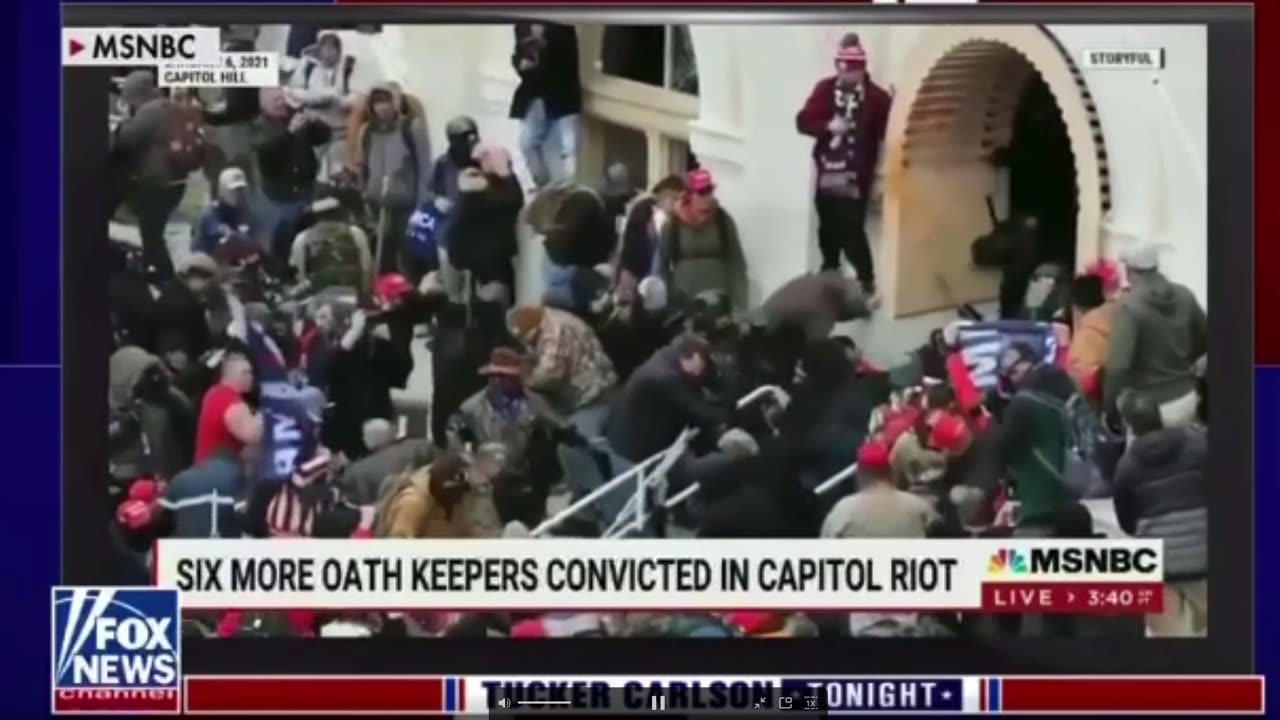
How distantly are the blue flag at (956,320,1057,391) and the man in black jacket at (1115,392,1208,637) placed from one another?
0.33 feet

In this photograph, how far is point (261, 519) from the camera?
4.49 ft

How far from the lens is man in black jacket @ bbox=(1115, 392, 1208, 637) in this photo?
136 centimetres

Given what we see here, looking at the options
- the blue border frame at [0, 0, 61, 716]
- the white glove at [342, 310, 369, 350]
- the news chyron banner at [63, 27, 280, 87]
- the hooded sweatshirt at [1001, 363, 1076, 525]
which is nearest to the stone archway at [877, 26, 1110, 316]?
the hooded sweatshirt at [1001, 363, 1076, 525]

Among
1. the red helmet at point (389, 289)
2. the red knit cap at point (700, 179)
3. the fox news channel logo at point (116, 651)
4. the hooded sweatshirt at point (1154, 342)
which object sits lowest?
the fox news channel logo at point (116, 651)

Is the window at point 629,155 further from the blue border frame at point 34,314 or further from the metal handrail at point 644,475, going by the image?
the blue border frame at point 34,314

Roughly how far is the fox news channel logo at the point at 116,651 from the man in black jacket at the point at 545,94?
1.96ft

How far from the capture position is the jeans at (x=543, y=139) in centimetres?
135

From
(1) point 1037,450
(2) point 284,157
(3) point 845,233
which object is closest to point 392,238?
(2) point 284,157

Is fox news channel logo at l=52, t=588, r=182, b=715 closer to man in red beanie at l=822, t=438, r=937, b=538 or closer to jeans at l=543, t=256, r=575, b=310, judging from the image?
jeans at l=543, t=256, r=575, b=310

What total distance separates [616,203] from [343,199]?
28cm

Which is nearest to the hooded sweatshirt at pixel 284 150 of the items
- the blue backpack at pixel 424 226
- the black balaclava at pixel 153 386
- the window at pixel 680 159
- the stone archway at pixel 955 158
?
the blue backpack at pixel 424 226

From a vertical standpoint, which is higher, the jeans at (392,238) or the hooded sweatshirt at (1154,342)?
the jeans at (392,238)

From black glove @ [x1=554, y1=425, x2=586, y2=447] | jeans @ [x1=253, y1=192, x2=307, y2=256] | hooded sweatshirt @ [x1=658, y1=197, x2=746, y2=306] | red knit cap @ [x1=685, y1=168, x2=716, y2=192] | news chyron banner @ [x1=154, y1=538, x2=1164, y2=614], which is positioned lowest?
news chyron banner @ [x1=154, y1=538, x2=1164, y2=614]

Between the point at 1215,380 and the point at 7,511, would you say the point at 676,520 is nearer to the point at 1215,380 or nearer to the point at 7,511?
the point at 1215,380
